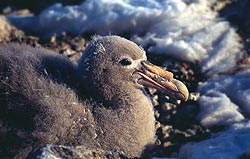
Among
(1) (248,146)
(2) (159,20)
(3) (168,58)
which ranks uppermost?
(2) (159,20)

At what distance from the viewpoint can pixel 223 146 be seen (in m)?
5.94

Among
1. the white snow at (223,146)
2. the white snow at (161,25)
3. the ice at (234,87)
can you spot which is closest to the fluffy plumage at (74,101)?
the white snow at (223,146)

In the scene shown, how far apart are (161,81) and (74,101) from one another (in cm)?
77

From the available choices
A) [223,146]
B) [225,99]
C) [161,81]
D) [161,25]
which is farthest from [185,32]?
[223,146]

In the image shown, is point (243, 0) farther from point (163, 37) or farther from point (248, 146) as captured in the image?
point (248, 146)

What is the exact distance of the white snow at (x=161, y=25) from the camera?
756cm

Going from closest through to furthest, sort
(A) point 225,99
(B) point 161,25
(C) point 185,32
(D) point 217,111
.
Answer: (D) point 217,111 < (A) point 225,99 < (C) point 185,32 < (B) point 161,25

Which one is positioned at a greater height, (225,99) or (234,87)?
(234,87)

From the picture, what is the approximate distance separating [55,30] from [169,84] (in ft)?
8.67

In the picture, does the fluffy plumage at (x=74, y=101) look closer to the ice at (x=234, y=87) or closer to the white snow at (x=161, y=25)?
the ice at (x=234, y=87)

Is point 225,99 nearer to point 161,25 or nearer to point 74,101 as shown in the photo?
point 161,25

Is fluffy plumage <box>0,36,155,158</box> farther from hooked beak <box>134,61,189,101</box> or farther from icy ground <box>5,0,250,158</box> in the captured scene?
icy ground <box>5,0,250,158</box>

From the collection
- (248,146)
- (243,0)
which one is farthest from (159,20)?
(248,146)

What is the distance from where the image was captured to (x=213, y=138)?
248 inches
